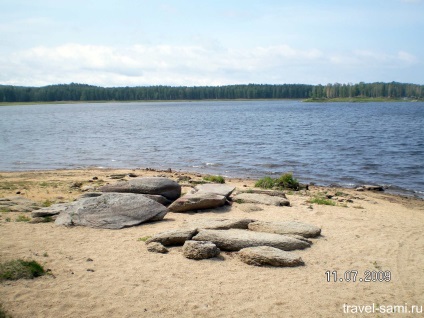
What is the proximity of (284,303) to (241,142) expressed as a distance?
114 feet

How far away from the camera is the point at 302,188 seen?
A: 1978 centimetres

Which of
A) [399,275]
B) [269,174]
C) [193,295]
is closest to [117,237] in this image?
[193,295]

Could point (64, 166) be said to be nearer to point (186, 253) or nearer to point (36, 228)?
point (36, 228)

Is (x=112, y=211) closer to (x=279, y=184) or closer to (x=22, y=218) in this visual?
(x=22, y=218)

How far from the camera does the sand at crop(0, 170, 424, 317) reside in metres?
7.15

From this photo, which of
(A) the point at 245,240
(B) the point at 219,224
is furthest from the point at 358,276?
(B) the point at 219,224

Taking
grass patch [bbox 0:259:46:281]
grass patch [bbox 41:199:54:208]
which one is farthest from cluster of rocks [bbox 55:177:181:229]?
grass patch [bbox 0:259:46:281]

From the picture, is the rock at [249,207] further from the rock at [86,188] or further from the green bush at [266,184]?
the rock at [86,188]

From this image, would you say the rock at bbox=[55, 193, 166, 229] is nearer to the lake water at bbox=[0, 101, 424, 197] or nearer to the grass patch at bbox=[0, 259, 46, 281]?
the grass patch at bbox=[0, 259, 46, 281]

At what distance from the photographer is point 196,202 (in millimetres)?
13914

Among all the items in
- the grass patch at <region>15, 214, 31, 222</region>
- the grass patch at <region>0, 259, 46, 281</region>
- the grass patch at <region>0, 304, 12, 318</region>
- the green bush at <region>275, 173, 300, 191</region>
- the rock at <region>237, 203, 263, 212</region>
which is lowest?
the green bush at <region>275, 173, 300, 191</region>

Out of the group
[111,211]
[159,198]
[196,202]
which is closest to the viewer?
[111,211]

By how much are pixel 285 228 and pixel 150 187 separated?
5.35 metres

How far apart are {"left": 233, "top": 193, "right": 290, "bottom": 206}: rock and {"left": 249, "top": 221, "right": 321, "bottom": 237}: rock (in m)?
3.52
